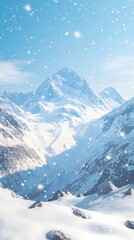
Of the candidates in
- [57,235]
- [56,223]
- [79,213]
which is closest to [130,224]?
[79,213]

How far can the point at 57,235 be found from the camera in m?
51.7

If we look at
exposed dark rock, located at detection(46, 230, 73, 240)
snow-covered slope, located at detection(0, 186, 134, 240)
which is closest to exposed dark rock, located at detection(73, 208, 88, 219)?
snow-covered slope, located at detection(0, 186, 134, 240)

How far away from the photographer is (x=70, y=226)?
57.0m

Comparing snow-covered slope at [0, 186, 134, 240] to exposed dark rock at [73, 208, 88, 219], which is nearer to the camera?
snow-covered slope at [0, 186, 134, 240]

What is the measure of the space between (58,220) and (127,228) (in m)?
10.8

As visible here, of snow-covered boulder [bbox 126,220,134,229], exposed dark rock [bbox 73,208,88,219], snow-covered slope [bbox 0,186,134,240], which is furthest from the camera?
exposed dark rock [bbox 73,208,88,219]

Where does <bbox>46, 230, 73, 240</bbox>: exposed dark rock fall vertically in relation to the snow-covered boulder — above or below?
above

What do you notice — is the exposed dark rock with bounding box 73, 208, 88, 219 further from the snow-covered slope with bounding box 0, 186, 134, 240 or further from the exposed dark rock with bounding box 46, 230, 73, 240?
the exposed dark rock with bounding box 46, 230, 73, 240

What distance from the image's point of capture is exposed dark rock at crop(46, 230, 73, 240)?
51375mm

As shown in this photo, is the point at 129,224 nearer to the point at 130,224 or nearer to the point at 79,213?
the point at 130,224

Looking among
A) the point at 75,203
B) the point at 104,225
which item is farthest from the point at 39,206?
the point at 75,203

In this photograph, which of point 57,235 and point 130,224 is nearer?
point 57,235

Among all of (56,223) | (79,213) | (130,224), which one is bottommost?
(130,224)

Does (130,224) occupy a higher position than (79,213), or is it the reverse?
(79,213)
